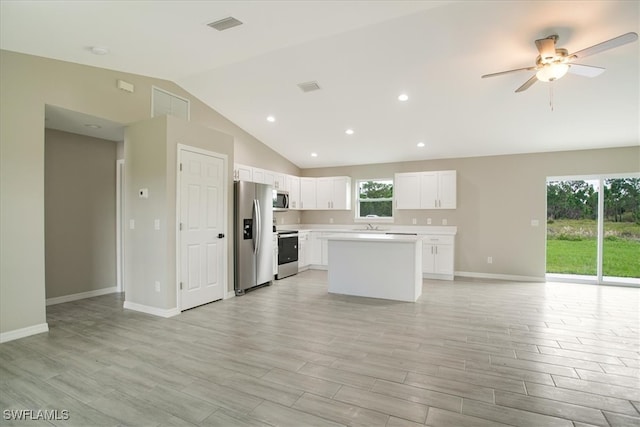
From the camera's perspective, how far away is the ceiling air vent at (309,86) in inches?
181

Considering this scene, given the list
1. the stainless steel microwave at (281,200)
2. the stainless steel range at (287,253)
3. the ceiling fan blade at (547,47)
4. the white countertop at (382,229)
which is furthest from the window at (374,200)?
the ceiling fan blade at (547,47)

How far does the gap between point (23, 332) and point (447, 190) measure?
22.5 feet

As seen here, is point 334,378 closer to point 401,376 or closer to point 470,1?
point 401,376

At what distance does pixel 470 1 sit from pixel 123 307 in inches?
216

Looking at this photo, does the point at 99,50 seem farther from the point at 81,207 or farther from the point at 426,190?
the point at 426,190

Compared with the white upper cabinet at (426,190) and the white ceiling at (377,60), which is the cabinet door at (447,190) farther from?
the white ceiling at (377,60)

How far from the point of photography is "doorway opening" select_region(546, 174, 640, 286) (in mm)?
5656

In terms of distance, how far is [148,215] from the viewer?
4.09 m

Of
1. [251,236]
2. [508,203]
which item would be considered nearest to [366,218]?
[508,203]

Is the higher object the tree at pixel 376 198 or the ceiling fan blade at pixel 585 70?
the ceiling fan blade at pixel 585 70

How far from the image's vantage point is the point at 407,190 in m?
6.82

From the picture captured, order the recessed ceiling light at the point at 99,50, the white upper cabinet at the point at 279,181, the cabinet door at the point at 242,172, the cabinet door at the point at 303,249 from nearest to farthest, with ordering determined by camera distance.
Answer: the recessed ceiling light at the point at 99,50
the cabinet door at the point at 242,172
the white upper cabinet at the point at 279,181
the cabinet door at the point at 303,249

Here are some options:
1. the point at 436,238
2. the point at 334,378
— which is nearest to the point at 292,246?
the point at 436,238

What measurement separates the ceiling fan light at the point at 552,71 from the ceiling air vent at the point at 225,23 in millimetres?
3128
